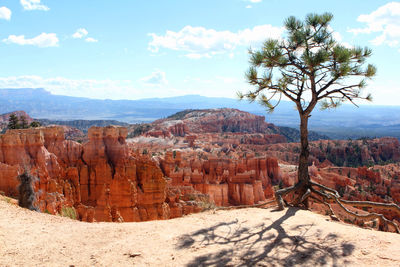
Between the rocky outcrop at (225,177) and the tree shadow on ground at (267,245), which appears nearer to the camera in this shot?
the tree shadow on ground at (267,245)

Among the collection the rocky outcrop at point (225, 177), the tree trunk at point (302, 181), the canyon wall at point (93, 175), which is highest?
the tree trunk at point (302, 181)

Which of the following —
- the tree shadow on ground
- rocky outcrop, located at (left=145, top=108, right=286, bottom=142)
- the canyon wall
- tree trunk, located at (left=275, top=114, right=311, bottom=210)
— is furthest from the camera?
rocky outcrop, located at (left=145, top=108, right=286, bottom=142)

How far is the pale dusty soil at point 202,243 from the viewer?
553 cm

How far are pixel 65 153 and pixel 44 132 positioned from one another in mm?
1654

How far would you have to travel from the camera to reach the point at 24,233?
6910 millimetres

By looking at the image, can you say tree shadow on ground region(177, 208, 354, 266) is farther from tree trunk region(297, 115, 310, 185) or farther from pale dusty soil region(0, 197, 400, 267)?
tree trunk region(297, 115, 310, 185)

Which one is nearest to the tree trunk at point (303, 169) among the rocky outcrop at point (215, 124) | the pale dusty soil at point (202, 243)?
the pale dusty soil at point (202, 243)

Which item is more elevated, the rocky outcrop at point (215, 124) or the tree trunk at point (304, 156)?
the tree trunk at point (304, 156)

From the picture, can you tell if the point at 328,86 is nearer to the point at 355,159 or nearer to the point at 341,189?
the point at 341,189

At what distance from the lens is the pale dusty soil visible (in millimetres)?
5531

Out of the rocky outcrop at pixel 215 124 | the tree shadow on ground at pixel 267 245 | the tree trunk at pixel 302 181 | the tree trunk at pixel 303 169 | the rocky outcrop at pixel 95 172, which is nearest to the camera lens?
the tree shadow on ground at pixel 267 245

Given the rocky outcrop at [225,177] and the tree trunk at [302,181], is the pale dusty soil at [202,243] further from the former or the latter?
the rocky outcrop at [225,177]

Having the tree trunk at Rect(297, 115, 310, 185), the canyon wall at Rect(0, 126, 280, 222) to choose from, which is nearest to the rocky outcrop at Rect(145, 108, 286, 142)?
the canyon wall at Rect(0, 126, 280, 222)

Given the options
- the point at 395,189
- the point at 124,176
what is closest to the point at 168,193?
the point at 124,176
